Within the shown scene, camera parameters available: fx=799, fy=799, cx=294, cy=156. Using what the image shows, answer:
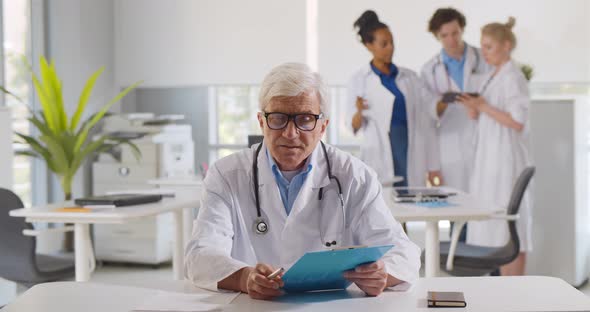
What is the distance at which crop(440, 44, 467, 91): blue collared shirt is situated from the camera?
6.70 meters

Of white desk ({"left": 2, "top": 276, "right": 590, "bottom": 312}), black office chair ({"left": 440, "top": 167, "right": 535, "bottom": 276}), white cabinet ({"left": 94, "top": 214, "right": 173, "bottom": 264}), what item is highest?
white desk ({"left": 2, "top": 276, "right": 590, "bottom": 312})

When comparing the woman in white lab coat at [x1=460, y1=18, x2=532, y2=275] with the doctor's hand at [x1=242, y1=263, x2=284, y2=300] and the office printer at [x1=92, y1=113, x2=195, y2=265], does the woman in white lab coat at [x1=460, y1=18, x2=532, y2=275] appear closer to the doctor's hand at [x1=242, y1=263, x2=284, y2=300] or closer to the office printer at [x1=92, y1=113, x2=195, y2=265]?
the office printer at [x1=92, y1=113, x2=195, y2=265]

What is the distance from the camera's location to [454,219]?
3949 mm

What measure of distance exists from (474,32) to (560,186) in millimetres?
1503

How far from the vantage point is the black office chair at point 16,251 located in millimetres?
4191

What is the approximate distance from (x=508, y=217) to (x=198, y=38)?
380 cm

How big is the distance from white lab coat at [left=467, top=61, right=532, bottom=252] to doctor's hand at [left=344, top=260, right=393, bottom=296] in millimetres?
4374

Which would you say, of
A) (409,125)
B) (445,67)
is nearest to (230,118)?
(409,125)

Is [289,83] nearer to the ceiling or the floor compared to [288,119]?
nearer to the ceiling

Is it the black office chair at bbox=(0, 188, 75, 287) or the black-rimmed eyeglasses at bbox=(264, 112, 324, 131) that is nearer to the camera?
the black-rimmed eyeglasses at bbox=(264, 112, 324, 131)

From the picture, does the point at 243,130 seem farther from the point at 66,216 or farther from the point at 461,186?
the point at 66,216

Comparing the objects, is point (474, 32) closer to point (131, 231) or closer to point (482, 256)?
point (482, 256)

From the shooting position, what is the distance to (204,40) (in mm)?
7422

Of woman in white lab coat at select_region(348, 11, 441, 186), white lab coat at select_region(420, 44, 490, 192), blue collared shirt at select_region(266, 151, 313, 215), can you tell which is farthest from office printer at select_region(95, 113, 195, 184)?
Result: blue collared shirt at select_region(266, 151, 313, 215)
